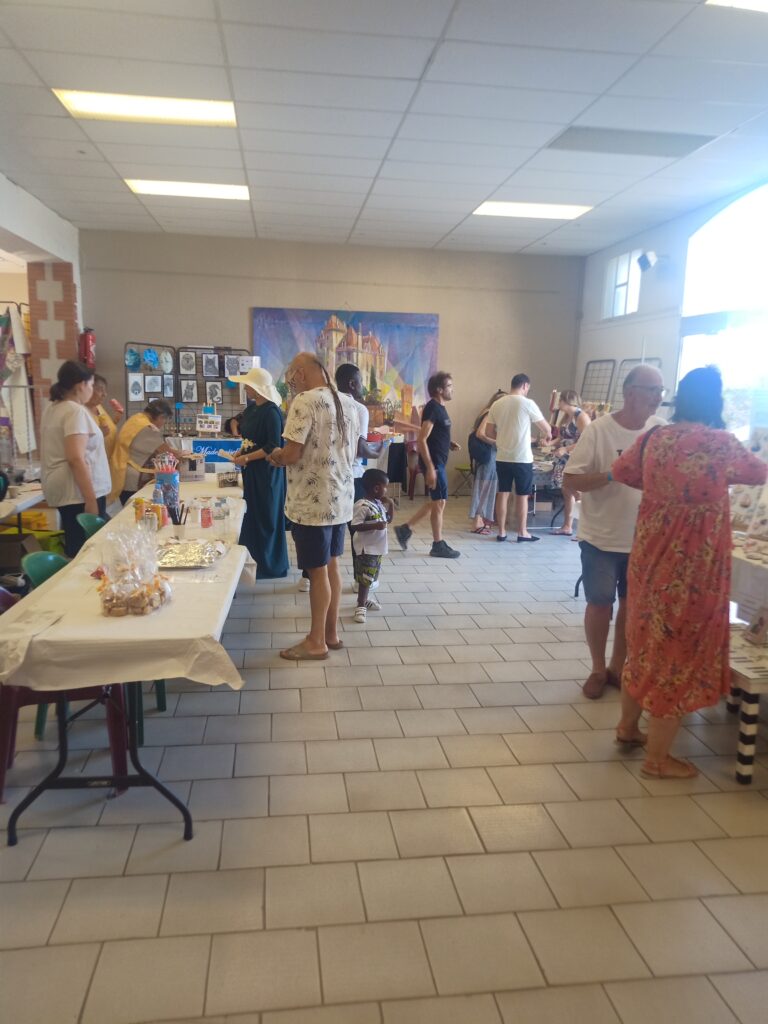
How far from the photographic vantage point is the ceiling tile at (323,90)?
3.82 meters

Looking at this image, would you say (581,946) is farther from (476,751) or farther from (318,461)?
(318,461)

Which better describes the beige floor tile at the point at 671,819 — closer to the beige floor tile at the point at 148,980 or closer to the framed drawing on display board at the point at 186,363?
the beige floor tile at the point at 148,980

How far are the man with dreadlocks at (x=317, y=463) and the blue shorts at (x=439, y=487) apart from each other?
2288mm

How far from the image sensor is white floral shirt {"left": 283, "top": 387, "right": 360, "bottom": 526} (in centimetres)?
330

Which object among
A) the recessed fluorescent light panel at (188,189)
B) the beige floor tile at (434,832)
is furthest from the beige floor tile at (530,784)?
the recessed fluorescent light panel at (188,189)

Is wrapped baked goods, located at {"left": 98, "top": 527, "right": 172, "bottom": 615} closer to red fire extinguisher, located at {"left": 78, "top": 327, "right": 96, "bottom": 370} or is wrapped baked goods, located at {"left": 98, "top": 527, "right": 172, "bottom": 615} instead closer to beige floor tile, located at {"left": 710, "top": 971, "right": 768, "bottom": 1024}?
beige floor tile, located at {"left": 710, "top": 971, "right": 768, "bottom": 1024}

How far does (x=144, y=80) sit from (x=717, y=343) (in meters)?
5.05

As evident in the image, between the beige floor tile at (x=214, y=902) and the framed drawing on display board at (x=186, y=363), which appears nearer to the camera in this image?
the beige floor tile at (x=214, y=902)

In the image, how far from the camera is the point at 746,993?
1767 mm

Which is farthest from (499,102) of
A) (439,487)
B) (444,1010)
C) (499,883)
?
(444,1010)

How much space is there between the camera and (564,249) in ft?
28.0

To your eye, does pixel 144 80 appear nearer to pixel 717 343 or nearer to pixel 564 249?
pixel 717 343

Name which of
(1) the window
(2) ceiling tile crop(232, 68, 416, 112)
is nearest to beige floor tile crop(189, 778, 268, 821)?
(2) ceiling tile crop(232, 68, 416, 112)

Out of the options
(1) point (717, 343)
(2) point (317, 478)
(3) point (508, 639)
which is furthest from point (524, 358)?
(2) point (317, 478)
